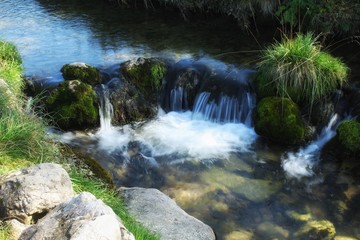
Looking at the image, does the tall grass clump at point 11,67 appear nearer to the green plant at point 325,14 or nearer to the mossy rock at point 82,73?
the mossy rock at point 82,73

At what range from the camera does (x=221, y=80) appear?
29.2 feet

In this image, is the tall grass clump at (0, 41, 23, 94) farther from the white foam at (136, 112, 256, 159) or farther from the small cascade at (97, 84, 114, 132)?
the white foam at (136, 112, 256, 159)

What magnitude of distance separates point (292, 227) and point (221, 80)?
4.02m

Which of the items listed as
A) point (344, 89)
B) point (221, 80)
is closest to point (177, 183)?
point (221, 80)

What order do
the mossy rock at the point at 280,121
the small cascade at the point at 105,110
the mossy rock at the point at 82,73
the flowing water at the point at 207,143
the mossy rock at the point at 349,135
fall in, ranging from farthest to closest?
the mossy rock at the point at 82,73 → the small cascade at the point at 105,110 → the mossy rock at the point at 280,121 → the mossy rock at the point at 349,135 → the flowing water at the point at 207,143

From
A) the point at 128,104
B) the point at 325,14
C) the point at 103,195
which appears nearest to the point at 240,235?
the point at 103,195

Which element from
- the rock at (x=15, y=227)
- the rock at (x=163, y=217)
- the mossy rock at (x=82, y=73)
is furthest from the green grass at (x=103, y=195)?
the mossy rock at (x=82, y=73)

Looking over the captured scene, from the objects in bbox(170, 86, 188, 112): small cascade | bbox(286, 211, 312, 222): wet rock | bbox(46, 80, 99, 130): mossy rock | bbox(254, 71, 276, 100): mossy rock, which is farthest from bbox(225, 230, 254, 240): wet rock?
bbox(170, 86, 188, 112): small cascade

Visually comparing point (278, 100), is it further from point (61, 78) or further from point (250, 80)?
point (61, 78)

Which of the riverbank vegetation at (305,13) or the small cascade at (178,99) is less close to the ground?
the riverbank vegetation at (305,13)

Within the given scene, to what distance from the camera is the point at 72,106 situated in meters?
7.76

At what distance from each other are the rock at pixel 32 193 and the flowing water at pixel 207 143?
2.73 meters

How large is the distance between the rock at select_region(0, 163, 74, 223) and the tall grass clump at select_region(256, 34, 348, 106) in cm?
522

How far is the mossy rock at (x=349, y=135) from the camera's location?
699 centimetres
